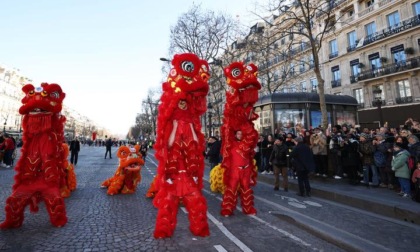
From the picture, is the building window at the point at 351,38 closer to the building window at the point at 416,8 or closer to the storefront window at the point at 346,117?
the building window at the point at 416,8

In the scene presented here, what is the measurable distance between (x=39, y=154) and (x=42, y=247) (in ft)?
6.41

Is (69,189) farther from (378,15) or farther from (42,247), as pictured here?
(378,15)

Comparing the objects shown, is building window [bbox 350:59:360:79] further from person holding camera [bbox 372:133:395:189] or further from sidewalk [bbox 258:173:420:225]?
sidewalk [bbox 258:173:420:225]

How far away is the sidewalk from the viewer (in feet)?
19.9

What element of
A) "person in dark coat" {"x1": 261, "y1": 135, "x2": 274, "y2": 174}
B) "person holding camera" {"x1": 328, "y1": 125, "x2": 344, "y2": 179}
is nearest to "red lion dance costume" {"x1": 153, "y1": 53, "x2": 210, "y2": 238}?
"person holding camera" {"x1": 328, "y1": 125, "x2": 344, "y2": 179}

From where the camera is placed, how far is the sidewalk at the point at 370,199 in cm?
606

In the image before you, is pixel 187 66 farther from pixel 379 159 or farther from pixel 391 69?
pixel 391 69

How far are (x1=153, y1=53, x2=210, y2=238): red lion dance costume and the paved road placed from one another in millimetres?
535

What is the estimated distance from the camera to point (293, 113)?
16.7 metres

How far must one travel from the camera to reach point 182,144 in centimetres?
495

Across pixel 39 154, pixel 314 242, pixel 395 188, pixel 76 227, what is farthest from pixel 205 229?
pixel 395 188

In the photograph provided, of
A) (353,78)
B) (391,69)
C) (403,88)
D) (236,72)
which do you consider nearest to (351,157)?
(236,72)

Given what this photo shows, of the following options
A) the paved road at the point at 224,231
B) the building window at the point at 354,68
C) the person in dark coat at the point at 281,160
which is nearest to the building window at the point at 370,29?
the building window at the point at 354,68

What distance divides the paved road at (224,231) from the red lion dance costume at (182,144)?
535 millimetres
